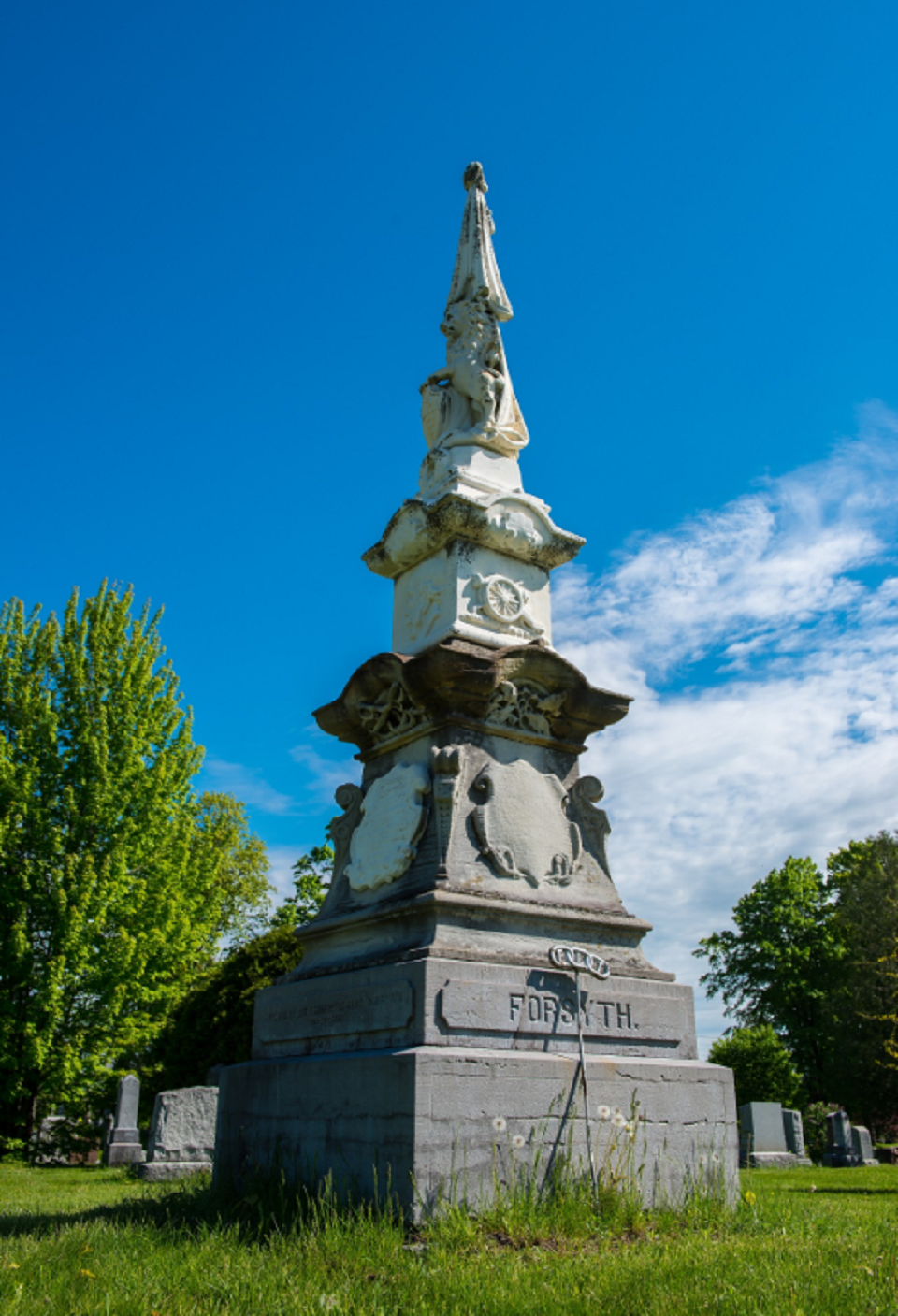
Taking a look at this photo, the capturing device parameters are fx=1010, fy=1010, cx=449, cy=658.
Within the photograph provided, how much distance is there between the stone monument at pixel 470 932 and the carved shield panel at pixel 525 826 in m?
0.02

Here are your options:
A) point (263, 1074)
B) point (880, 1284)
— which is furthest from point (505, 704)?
point (880, 1284)

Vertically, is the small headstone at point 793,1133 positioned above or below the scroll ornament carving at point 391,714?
below

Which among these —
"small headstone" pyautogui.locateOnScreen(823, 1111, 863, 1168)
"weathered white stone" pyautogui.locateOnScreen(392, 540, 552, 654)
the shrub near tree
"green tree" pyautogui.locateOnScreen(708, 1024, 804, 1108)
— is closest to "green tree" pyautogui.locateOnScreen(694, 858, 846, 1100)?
the shrub near tree

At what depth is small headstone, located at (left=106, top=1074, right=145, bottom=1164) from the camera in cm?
1822

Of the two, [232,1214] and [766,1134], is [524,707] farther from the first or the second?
[766,1134]

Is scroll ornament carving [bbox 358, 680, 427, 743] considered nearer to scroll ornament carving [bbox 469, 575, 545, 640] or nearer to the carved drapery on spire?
scroll ornament carving [bbox 469, 575, 545, 640]

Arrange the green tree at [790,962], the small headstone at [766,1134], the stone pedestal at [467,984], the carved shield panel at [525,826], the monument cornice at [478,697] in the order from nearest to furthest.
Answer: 1. the stone pedestal at [467,984]
2. the carved shield panel at [525,826]
3. the monument cornice at [478,697]
4. the small headstone at [766,1134]
5. the green tree at [790,962]

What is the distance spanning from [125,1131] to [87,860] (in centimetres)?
499

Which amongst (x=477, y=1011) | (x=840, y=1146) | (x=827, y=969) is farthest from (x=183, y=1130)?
(x=827, y=969)

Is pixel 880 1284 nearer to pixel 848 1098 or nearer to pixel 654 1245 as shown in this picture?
pixel 654 1245

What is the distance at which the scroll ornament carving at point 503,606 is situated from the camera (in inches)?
327

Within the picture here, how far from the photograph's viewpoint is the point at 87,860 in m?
19.5

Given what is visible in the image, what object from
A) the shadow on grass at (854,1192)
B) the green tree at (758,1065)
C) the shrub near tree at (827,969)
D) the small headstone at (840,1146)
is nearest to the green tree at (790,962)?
the shrub near tree at (827,969)

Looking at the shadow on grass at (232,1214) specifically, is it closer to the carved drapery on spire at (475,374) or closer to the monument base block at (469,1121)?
the monument base block at (469,1121)
